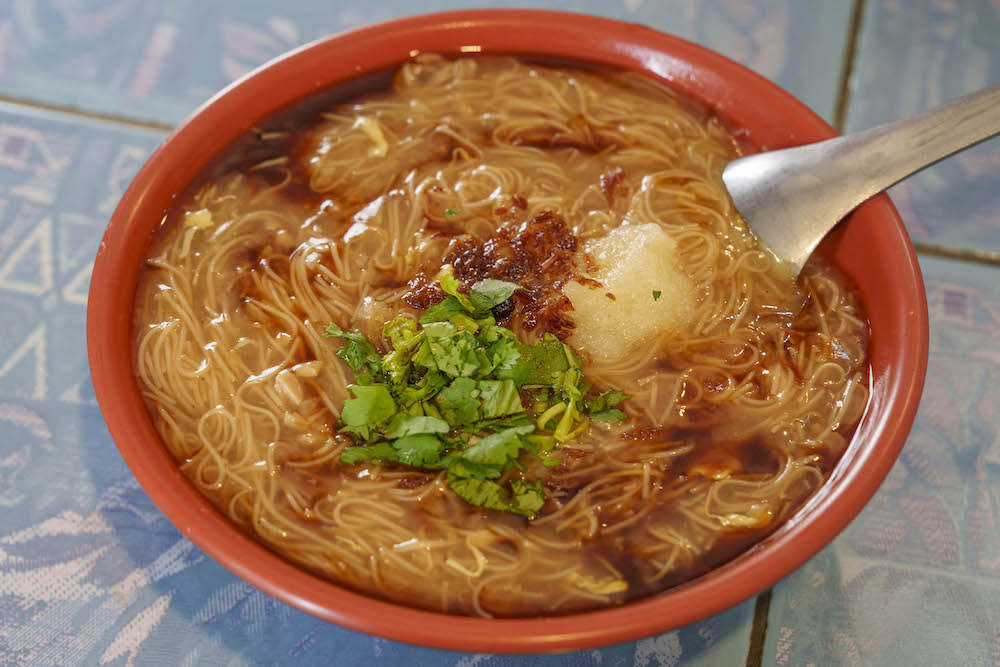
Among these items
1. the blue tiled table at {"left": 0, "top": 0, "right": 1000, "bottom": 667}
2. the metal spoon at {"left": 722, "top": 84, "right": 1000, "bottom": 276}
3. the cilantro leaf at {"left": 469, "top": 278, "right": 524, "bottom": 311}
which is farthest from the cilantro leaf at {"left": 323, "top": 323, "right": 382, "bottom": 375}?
the metal spoon at {"left": 722, "top": 84, "right": 1000, "bottom": 276}

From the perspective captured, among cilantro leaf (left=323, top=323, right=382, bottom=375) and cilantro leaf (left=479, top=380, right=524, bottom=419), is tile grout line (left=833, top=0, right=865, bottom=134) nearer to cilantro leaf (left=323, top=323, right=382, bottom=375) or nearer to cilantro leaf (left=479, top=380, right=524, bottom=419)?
cilantro leaf (left=479, top=380, right=524, bottom=419)

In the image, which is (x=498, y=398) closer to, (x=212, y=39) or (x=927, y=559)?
(x=927, y=559)

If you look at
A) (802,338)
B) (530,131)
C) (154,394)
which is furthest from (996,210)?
(154,394)

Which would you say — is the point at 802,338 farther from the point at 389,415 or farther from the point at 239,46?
the point at 239,46

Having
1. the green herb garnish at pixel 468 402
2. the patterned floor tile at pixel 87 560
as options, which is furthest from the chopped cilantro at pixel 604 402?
the patterned floor tile at pixel 87 560

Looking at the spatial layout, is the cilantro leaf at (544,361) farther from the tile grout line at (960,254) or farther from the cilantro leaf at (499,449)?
the tile grout line at (960,254)

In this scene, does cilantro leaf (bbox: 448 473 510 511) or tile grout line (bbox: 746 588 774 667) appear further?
tile grout line (bbox: 746 588 774 667)
